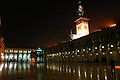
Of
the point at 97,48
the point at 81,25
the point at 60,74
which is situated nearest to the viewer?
the point at 60,74

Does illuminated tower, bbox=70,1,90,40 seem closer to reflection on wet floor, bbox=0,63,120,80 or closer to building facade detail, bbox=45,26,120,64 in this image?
building facade detail, bbox=45,26,120,64

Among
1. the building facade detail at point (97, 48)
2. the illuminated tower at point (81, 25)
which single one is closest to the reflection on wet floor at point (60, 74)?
the building facade detail at point (97, 48)

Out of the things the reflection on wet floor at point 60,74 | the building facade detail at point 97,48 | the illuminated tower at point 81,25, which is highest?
the illuminated tower at point 81,25

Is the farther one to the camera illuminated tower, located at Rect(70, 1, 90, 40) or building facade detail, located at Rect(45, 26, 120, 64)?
illuminated tower, located at Rect(70, 1, 90, 40)

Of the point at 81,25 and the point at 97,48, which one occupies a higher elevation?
the point at 81,25

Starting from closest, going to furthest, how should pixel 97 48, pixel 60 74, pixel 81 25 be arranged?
pixel 60 74 → pixel 97 48 → pixel 81 25

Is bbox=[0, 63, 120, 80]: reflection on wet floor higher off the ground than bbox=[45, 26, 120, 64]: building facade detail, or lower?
lower

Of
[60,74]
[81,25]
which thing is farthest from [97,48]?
[81,25]

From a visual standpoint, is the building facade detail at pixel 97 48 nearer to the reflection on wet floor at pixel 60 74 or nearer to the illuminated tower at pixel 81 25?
the reflection on wet floor at pixel 60 74

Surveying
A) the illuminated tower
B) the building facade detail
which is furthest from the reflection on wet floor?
the illuminated tower

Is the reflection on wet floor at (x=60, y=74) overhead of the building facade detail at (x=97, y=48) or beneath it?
beneath

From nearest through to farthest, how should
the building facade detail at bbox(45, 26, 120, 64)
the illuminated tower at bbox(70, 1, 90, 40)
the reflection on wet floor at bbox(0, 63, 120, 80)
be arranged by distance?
the reflection on wet floor at bbox(0, 63, 120, 80), the building facade detail at bbox(45, 26, 120, 64), the illuminated tower at bbox(70, 1, 90, 40)

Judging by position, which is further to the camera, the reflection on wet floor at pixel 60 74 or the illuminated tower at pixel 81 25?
the illuminated tower at pixel 81 25

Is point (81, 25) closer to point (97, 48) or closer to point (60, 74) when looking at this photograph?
point (97, 48)
